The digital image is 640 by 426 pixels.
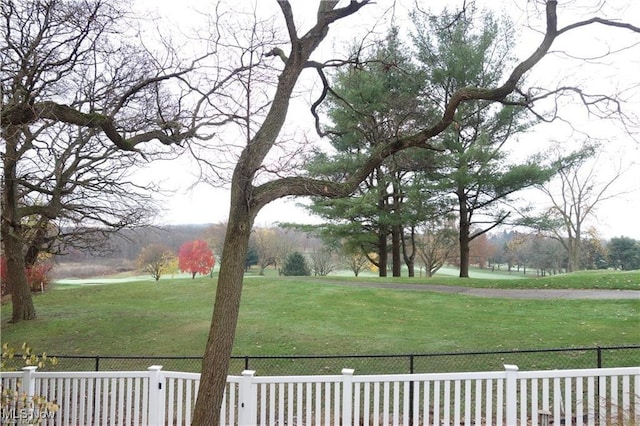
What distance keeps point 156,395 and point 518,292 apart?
39.0 feet

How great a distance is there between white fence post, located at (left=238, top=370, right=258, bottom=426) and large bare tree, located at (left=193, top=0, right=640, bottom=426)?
317 mm

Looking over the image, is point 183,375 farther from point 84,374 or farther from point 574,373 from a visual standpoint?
point 574,373

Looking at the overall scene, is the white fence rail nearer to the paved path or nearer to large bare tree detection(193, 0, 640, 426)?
large bare tree detection(193, 0, 640, 426)

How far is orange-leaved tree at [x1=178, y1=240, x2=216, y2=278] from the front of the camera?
2220 centimetres

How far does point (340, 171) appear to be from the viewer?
16.1 meters

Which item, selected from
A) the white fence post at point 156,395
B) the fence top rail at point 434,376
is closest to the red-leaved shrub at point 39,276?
the white fence post at point 156,395

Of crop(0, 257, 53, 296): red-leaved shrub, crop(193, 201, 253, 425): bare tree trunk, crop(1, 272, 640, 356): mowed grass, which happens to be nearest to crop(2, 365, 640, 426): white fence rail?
crop(193, 201, 253, 425): bare tree trunk

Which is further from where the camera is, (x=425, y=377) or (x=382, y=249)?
(x=382, y=249)

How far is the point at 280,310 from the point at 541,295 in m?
7.52

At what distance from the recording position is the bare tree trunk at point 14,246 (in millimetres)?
8938

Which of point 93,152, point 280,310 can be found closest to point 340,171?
point 280,310

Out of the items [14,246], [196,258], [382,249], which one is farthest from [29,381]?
[196,258]

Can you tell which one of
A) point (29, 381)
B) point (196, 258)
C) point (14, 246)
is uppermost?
point (14, 246)

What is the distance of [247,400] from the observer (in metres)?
4.43
